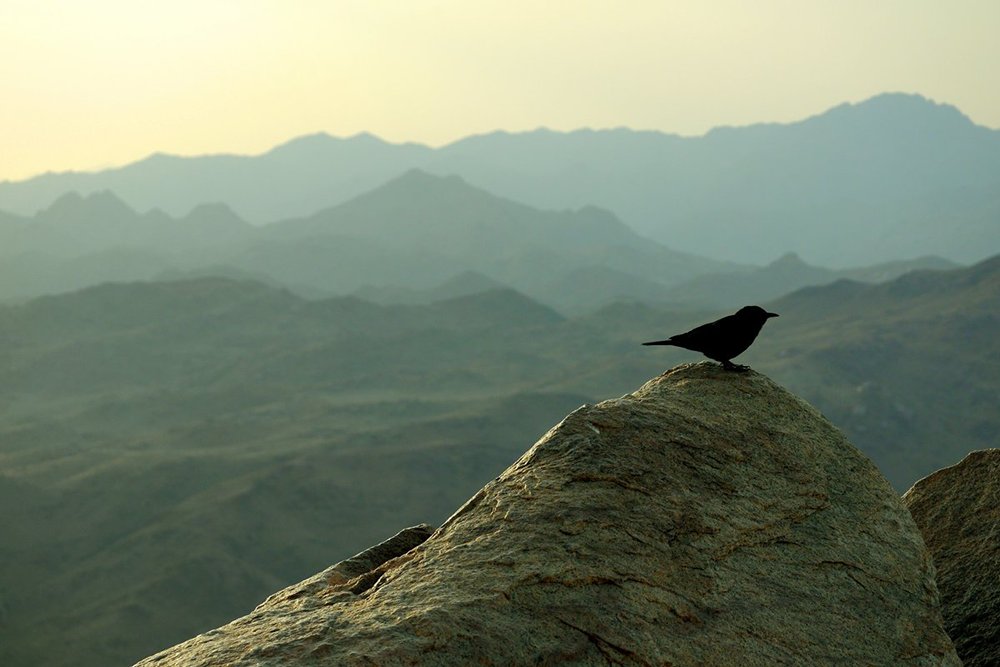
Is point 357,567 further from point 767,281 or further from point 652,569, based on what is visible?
point 767,281

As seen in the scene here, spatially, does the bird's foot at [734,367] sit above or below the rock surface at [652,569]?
above

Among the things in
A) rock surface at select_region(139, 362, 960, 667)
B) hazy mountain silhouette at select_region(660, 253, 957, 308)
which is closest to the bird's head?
rock surface at select_region(139, 362, 960, 667)

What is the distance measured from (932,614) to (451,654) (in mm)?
2778

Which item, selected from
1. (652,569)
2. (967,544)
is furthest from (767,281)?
(652,569)

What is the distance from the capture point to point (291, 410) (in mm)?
77562

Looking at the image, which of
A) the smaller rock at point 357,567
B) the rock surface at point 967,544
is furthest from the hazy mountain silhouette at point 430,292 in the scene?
the smaller rock at point 357,567

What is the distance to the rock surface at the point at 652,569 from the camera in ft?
15.5

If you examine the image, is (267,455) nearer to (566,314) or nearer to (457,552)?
(457,552)

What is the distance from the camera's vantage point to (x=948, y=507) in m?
7.55

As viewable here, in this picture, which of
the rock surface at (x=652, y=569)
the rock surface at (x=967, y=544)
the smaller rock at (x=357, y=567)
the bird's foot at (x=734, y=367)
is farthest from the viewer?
the bird's foot at (x=734, y=367)

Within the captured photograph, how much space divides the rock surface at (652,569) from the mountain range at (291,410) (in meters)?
37.6

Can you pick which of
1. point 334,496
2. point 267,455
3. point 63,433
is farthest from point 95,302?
point 334,496

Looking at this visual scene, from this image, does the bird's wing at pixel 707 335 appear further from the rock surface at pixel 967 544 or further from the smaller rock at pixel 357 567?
the rock surface at pixel 967 544

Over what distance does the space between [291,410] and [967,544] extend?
72685mm
